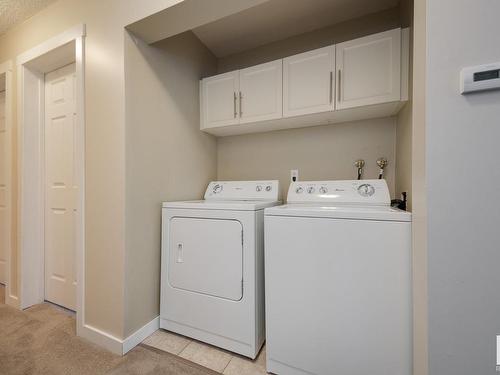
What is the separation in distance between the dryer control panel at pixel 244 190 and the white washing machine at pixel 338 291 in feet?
1.93

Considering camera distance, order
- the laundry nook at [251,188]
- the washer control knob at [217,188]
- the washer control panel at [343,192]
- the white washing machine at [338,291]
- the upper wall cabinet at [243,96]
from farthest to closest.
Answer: the washer control knob at [217,188] → the upper wall cabinet at [243,96] → the washer control panel at [343,192] → the white washing machine at [338,291] → the laundry nook at [251,188]

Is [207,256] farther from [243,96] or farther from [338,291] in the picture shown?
[243,96]

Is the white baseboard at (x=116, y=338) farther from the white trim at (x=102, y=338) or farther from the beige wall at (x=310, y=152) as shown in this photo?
the beige wall at (x=310, y=152)

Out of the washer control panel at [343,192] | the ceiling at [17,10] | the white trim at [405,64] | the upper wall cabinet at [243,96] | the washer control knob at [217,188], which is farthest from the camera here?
the washer control knob at [217,188]

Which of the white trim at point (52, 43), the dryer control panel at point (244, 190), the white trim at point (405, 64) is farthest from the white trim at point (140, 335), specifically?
the white trim at point (405, 64)

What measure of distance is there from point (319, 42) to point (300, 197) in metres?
1.38

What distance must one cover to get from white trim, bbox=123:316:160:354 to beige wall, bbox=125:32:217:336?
1.4 inches

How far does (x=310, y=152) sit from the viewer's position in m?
1.96

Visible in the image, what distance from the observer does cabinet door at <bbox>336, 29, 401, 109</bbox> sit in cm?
138

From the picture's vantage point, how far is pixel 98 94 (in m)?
1.44

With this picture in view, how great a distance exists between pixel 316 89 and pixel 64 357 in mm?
2405

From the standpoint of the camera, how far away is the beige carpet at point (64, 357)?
1.23 meters

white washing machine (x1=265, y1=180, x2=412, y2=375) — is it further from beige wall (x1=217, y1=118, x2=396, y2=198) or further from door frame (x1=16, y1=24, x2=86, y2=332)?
door frame (x1=16, y1=24, x2=86, y2=332)

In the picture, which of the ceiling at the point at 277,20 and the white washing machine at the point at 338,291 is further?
the ceiling at the point at 277,20
